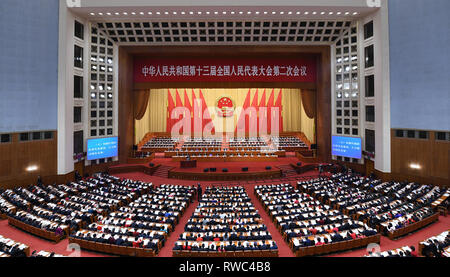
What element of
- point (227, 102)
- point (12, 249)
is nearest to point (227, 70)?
point (227, 102)

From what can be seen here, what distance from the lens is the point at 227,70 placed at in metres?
21.7

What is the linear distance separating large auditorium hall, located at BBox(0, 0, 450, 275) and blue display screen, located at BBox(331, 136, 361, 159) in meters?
0.10

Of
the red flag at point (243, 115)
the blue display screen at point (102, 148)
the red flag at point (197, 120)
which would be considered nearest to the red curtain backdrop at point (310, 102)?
the red flag at point (243, 115)

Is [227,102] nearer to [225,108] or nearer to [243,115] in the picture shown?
[225,108]

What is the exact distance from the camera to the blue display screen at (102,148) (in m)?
18.4

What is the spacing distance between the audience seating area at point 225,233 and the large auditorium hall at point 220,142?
63mm

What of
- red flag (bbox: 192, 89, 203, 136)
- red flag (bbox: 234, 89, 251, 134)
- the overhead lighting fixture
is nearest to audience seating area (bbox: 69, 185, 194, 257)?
the overhead lighting fixture

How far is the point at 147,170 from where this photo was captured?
19.7 m

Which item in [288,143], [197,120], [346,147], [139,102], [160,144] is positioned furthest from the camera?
[197,120]

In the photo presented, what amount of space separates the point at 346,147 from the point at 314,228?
12.3 m

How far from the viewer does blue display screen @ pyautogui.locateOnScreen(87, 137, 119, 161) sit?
724 inches

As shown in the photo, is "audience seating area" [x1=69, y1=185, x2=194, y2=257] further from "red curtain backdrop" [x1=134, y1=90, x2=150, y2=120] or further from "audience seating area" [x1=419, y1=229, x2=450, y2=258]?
"red curtain backdrop" [x1=134, y1=90, x2=150, y2=120]
